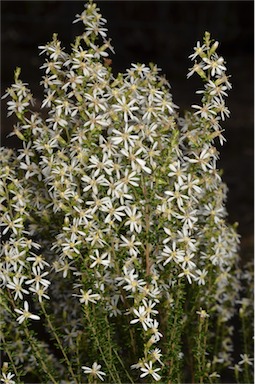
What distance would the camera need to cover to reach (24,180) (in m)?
1.44

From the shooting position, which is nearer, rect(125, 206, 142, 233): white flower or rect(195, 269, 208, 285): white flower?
rect(125, 206, 142, 233): white flower

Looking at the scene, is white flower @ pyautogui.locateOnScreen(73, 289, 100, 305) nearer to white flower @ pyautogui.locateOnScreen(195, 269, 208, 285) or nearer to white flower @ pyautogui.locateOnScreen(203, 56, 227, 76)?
white flower @ pyautogui.locateOnScreen(195, 269, 208, 285)

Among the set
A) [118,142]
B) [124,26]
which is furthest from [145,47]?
[118,142]

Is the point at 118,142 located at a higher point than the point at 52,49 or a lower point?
lower

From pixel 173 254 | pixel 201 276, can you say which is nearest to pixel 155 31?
pixel 201 276

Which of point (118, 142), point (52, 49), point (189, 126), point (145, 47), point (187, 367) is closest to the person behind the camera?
point (118, 142)

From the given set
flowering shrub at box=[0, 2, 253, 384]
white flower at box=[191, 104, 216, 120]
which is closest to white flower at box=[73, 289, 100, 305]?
flowering shrub at box=[0, 2, 253, 384]

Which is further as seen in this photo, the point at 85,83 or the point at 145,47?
the point at 145,47

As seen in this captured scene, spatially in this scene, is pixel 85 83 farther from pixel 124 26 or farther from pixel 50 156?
pixel 124 26

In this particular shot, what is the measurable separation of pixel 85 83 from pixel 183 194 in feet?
0.83

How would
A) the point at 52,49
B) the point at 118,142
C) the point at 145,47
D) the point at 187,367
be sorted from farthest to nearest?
1. the point at 145,47
2. the point at 187,367
3. the point at 52,49
4. the point at 118,142

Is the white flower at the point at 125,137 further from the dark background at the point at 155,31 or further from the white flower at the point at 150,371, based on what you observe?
the dark background at the point at 155,31

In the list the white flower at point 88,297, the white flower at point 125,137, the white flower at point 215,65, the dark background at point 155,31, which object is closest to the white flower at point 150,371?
the white flower at point 88,297

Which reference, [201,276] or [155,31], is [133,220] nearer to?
[201,276]
